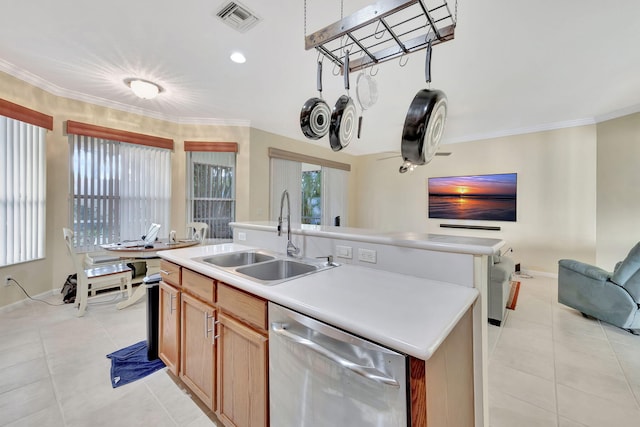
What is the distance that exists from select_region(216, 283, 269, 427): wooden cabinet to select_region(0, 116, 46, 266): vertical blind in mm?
3288

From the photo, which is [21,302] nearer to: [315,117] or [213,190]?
[213,190]

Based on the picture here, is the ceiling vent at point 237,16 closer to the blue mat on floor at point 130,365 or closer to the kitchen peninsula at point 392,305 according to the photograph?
the kitchen peninsula at point 392,305

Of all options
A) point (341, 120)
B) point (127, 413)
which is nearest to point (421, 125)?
point (341, 120)

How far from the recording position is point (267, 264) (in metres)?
1.79

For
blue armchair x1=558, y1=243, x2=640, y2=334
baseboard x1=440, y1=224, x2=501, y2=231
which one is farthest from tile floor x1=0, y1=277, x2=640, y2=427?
baseboard x1=440, y1=224, x2=501, y2=231

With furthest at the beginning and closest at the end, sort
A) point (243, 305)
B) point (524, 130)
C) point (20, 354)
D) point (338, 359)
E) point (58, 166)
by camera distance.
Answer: point (524, 130)
point (58, 166)
point (20, 354)
point (243, 305)
point (338, 359)

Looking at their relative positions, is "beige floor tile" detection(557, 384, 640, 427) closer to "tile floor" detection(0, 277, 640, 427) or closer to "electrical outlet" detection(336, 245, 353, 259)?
"tile floor" detection(0, 277, 640, 427)

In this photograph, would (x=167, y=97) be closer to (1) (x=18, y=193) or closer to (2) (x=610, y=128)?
(1) (x=18, y=193)

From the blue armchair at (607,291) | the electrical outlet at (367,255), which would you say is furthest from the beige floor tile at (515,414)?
the blue armchair at (607,291)

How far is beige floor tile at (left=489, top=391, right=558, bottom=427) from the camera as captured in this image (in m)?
1.53

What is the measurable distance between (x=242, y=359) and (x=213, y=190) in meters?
3.74

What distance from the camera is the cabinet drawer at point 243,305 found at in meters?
1.19

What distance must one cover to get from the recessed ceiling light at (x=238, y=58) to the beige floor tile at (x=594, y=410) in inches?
147

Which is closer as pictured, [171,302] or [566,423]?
[566,423]
